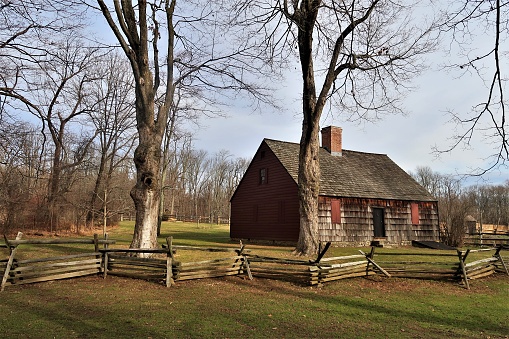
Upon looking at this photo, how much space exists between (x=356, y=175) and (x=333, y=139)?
340 cm

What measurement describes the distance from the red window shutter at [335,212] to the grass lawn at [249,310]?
11.5 metres

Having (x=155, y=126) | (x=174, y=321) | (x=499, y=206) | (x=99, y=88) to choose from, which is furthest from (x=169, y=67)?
(x=499, y=206)

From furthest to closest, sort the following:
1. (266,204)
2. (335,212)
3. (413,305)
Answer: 1. (266,204)
2. (335,212)
3. (413,305)

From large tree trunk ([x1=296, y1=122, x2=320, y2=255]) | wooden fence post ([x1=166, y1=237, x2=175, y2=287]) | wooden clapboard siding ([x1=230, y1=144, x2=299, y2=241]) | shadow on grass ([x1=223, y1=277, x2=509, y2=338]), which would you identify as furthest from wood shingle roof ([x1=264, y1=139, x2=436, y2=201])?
wooden fence post ([x1=166, y1=237, x2=175, y2=287])

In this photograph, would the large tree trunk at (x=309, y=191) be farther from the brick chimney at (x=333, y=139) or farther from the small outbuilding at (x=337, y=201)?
the brick chimney at (x=333, y=139)

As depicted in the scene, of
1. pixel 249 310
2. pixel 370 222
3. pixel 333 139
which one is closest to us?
pixel 249 310

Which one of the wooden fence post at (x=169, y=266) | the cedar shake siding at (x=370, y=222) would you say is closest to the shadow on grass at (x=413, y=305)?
the wooden fence post at (x=169, y=266)

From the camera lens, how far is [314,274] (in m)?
9.66

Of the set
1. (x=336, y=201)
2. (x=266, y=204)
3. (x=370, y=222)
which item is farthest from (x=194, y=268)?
(x=370, y=222)

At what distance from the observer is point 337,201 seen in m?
22.4

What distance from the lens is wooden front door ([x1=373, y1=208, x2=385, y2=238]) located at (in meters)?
23.6

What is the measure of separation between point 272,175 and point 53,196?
1499 cm

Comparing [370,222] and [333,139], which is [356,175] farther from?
[370,222]

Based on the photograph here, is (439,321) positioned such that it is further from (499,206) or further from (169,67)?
(499,206)
